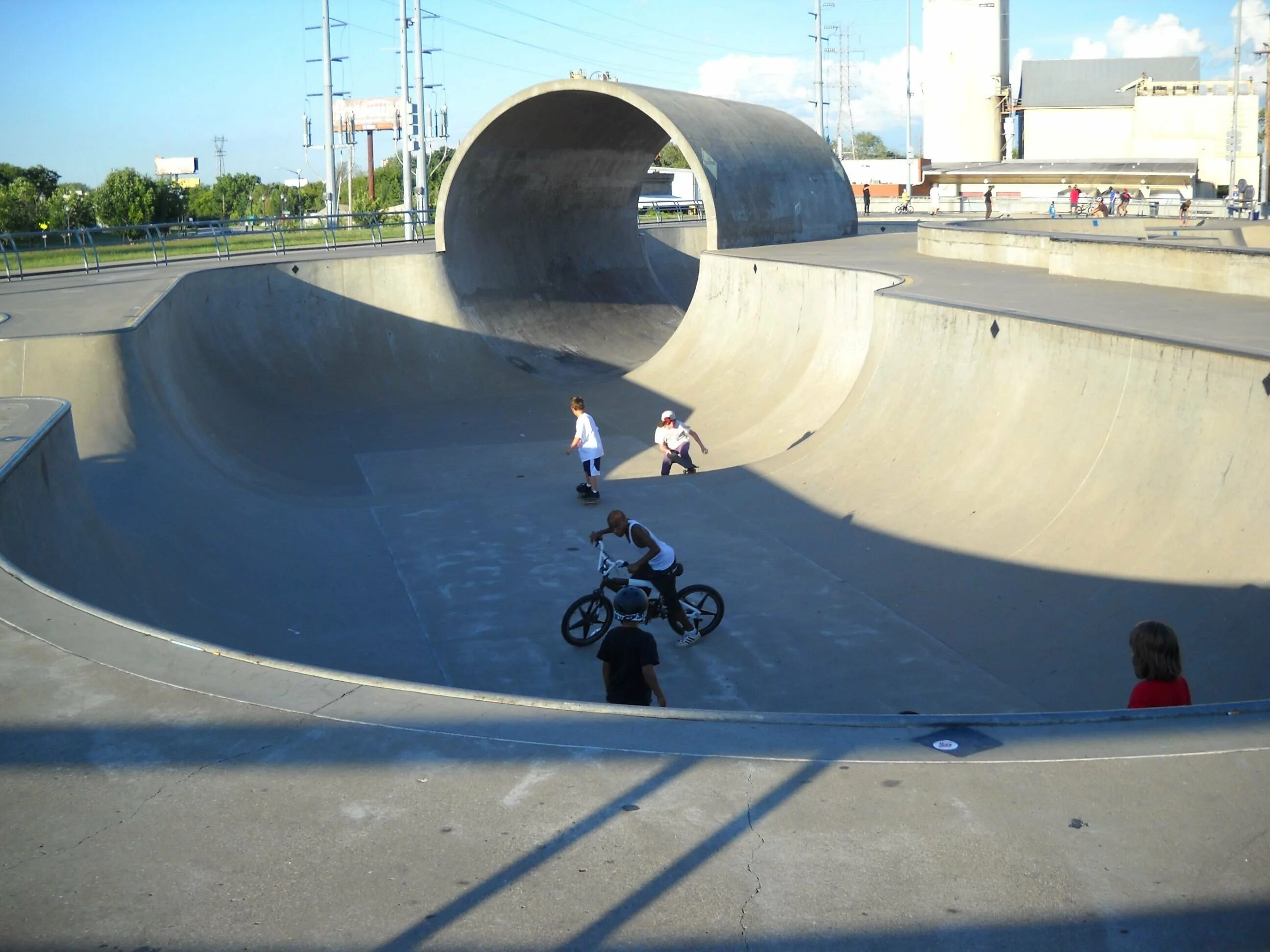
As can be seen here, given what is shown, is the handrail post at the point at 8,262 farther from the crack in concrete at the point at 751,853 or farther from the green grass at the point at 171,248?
the crack in concrete at the point at 751,853

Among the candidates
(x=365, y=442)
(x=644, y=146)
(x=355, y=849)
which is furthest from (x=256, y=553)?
(x=644, y=146)

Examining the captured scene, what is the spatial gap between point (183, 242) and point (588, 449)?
1715 centimetres

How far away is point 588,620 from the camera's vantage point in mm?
8625

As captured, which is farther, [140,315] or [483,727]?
[140,315]

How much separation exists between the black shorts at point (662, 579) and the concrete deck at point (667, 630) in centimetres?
55

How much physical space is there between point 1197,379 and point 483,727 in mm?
6713

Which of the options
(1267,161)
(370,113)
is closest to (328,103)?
(1267,161)

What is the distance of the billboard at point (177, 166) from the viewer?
12350 centimetres

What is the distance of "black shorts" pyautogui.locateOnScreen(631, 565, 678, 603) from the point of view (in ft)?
26.8

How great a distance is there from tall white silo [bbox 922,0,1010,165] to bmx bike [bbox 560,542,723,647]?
238 feet

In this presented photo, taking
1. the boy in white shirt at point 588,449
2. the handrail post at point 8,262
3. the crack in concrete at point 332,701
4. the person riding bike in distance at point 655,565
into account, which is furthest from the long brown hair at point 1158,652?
the handrail post at point 8,262

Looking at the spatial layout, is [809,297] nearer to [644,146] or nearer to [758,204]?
[758,204]

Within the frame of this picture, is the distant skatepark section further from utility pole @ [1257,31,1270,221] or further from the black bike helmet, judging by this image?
utility pole @ [1257,31,1270,221]

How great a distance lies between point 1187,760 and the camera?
12.6ft
